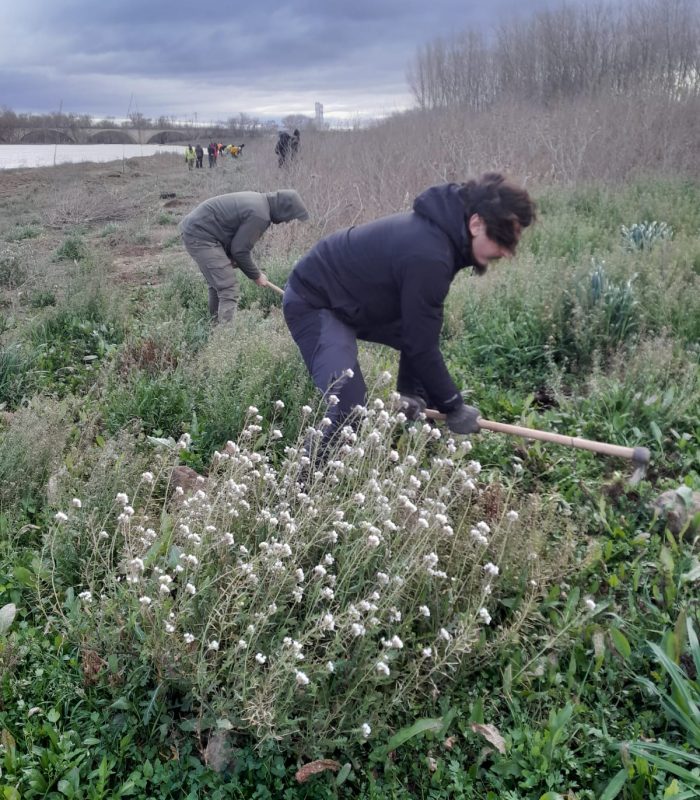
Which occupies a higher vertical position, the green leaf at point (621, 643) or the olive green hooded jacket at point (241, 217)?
the olive green hooded jacket at point (241, 217)

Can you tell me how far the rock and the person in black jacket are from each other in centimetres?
103

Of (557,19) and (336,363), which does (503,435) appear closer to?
(336,363)

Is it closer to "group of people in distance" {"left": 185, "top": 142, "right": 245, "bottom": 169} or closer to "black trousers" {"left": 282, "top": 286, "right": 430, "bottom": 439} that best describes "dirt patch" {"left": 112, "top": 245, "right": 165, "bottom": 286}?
"black trousers" {"left": 282, "top": 286, "right": 430, "bottom": 439}

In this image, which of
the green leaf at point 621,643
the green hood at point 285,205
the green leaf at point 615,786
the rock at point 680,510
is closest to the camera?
the green leaf at point 615,786

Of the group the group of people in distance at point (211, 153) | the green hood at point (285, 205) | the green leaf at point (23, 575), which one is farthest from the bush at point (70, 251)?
the group of people in distance at point (211, 153)

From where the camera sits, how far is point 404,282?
10.3ft

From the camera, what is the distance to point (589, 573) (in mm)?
3090

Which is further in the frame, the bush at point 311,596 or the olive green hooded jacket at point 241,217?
the olive green hooded jacket at point 241,217

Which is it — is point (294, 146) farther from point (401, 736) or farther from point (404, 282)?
point (401, 736)

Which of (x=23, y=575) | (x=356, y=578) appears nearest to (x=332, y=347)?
(x=356, y=578)

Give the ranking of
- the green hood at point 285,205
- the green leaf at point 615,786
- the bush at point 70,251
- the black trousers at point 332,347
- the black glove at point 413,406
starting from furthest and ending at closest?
the bush at point 70,251, the green hood at point 285,205, the black glove at point 413,406, the black trousers at point 332,347, the green leaf at point 615,786

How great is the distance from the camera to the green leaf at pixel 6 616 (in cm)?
267

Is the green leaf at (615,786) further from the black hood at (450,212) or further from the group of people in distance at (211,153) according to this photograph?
the group of people in distance at (211,153)

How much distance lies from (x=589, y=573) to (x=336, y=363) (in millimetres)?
1583
